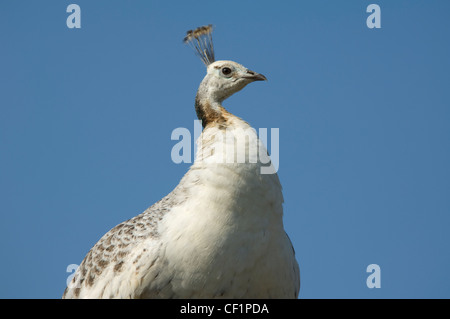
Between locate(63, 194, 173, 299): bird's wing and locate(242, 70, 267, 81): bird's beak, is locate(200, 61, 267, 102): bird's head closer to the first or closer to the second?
locate(242, 70, 267, 81): bird's beak

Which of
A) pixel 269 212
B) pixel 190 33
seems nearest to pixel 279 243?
pixel 269 212

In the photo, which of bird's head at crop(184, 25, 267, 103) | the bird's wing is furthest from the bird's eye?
the bird's wing

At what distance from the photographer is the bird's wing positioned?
7.91 meters

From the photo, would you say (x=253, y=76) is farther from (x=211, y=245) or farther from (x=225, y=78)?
(x=211, y=245)

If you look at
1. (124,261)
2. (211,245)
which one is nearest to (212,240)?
(211,245)

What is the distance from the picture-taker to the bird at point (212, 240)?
7.77 meters

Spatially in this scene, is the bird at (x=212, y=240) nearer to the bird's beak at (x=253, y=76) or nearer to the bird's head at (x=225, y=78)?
the bird's head at (x=225, y=78)

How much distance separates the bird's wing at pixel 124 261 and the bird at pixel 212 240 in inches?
0.5

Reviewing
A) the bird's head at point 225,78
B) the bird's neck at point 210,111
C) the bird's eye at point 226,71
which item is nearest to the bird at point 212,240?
the bird's neck at point 210,111

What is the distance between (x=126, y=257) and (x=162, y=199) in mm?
1083

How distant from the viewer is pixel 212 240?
25.5ft

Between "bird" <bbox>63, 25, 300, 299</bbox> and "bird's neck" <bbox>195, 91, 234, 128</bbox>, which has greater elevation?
"bird's neck" <bbox>195, 91, 234, 128</bbox>

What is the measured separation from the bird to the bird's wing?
1 cm

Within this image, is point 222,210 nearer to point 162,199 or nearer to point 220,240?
point 220,240
